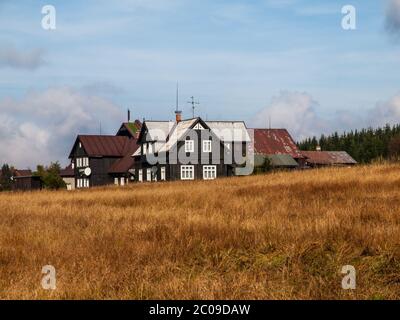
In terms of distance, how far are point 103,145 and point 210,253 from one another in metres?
64.3

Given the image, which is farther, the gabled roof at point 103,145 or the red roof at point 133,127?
the red roof at point 133,127

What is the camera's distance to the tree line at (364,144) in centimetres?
11575

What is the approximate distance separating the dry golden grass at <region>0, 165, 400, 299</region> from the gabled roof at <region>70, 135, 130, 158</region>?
56.7m

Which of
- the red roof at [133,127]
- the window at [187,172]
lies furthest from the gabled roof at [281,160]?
the red roof at [133,127]

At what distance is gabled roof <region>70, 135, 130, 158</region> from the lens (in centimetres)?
7069

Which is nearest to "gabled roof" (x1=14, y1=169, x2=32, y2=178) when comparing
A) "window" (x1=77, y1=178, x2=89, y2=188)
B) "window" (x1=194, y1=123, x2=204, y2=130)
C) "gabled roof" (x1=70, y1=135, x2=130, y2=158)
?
"window" (x1=77, y1=178, x2=89, y2=188)

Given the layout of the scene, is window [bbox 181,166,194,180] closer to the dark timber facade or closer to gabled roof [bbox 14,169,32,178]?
the dark timber facade

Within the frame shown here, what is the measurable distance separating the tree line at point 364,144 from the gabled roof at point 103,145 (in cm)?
4606

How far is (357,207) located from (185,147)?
4451 centimetres

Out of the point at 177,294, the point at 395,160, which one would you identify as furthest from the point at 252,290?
the point at 395,160

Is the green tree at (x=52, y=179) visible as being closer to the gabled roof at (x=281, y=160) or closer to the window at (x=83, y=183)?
the window at (x=83, y=183)

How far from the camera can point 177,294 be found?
6645mm
